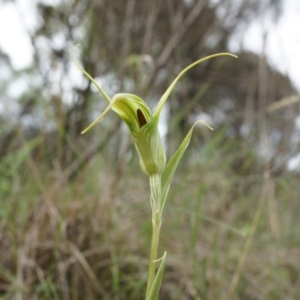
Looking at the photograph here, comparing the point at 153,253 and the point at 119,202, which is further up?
the point at 119,202

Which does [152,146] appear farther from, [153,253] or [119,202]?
[119,202]

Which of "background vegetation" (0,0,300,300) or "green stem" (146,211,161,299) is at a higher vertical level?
"background vegetation" (0,0,300,300)

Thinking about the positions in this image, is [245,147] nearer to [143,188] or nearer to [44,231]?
[143,188]


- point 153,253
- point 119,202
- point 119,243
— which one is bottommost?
point 153,253

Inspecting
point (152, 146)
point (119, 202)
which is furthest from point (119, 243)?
point (152, 146)

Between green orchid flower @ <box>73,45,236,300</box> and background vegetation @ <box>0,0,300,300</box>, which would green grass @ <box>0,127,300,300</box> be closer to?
background vegetation @ <box>0,0,300,300</box>

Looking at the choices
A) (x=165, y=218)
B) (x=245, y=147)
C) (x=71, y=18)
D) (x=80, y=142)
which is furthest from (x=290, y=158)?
(x=71, y=18)

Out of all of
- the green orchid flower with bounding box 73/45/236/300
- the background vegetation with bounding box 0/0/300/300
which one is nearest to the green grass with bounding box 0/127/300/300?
the background vegetation with bounding box 0/0/300/300

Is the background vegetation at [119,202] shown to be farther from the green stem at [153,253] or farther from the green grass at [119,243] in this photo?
the green stem at [153,253]
